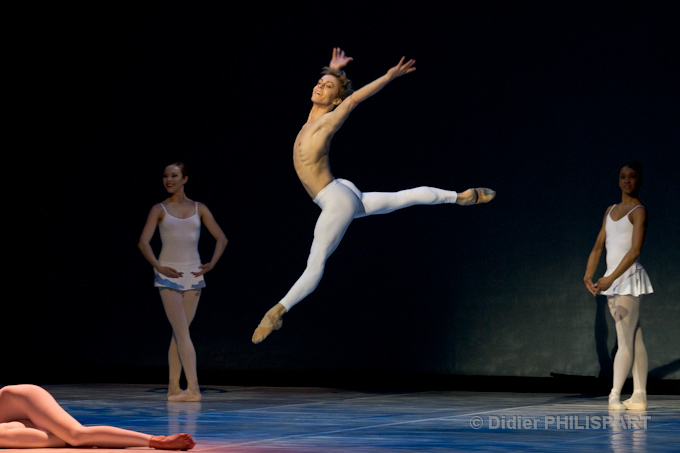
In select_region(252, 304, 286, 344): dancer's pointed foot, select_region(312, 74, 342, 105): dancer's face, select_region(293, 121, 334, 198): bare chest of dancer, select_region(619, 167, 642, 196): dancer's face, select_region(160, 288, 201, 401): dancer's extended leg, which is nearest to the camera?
select_region(252, 304, 286, 344): dancer's pointed foot

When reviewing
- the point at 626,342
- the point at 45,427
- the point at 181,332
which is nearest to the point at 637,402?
the point at 626,342

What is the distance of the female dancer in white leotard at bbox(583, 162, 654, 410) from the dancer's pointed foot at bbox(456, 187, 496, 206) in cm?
102

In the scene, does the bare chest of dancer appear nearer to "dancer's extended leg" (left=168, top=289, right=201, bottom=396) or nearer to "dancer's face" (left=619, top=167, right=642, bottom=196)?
"dancer's extended leg" (left=168, top=289, right=201, bottom=396)

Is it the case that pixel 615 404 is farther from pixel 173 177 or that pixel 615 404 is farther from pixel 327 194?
pixel 173 177

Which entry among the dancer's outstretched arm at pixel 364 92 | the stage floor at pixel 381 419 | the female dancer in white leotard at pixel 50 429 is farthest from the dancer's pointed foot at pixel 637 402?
the female dancer in white leotard at pixel 50 429

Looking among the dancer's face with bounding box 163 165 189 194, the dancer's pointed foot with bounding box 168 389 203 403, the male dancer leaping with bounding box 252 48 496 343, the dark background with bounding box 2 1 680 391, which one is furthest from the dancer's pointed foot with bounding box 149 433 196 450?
the dark background with bounding box 2 1 680 391

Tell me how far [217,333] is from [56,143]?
2.30 m

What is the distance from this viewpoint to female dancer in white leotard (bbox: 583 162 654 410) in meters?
6.05

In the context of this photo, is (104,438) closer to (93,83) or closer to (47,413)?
(47,413)

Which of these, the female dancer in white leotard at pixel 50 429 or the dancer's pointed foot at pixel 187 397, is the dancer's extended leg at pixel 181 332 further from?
the female dancer in white leotard at pixel 50 429

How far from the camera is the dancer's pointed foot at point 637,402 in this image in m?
5.98

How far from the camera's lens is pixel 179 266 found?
685cm

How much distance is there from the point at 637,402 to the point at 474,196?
1.67m

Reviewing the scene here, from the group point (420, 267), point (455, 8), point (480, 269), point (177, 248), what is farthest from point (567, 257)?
point (177, 248)
